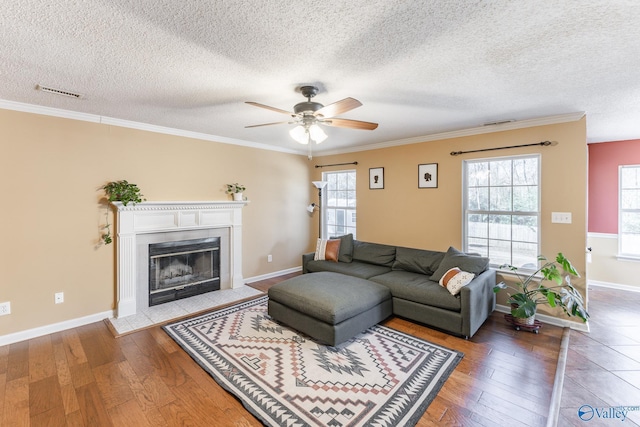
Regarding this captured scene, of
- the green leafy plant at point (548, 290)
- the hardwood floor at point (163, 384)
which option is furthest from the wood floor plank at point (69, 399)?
the green leafy plant at point (548, 290)

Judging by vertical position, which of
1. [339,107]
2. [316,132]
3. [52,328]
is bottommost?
[52,328]

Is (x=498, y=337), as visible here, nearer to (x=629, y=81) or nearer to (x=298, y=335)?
(x=298, y=335)

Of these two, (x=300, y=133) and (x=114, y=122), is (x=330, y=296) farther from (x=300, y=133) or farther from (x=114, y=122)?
(x=114, y=122)

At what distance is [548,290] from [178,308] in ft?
14.8

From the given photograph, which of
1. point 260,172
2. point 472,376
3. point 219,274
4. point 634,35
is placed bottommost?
point 472,376

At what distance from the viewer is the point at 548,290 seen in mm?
3236

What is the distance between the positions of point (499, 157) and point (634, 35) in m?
2.14

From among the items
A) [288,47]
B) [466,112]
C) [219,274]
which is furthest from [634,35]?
[219,274]

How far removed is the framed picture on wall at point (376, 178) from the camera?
16.3 feet

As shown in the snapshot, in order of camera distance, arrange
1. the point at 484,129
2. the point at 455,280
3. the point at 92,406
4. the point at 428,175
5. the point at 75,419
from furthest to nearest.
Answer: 1. the point at 428,175
2. the point at 484,129
3. the point at 455,280
4. the point at 92,406
5. the point at 75,419

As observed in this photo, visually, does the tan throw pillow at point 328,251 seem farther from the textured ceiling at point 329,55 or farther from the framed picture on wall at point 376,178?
the textured ceiling at point 329,55

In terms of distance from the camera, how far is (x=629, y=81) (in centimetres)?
240

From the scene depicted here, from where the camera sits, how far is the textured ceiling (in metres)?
1.53

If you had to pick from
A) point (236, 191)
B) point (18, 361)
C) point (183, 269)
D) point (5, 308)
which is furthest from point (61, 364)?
point (236, 191)
